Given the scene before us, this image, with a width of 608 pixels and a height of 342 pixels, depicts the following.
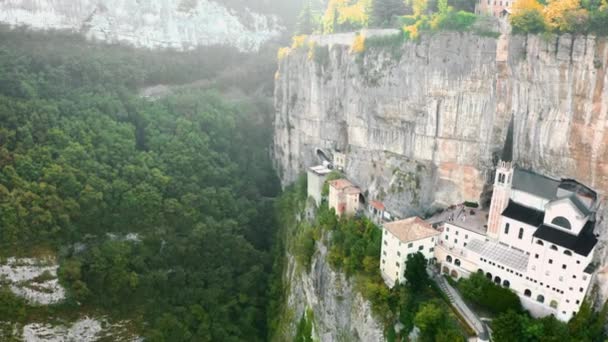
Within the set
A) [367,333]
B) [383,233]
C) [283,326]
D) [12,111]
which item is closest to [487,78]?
→ [383,233]

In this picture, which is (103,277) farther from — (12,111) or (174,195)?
(12,111)

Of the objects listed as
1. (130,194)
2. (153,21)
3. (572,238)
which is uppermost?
(153,21)

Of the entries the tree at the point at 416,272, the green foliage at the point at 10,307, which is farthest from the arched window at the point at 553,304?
the green foliage at the point at 10,307

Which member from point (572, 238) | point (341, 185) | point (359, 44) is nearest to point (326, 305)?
point (341, 185)

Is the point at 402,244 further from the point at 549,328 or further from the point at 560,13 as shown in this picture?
the point at 560,13

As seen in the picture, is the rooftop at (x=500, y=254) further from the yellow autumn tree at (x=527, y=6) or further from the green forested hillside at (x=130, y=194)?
the green forested hillside at (x=130, y=194)

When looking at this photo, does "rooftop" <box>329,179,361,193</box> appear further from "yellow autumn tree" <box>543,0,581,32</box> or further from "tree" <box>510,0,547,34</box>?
"yellow autumn tree" <box>543,0,581,32</box>
